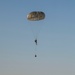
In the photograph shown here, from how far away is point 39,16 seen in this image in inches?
1421

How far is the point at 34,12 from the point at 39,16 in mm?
1811

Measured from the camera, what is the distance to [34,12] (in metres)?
36.5

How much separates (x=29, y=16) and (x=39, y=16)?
2829 mm

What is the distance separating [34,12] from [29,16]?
5.75ft
